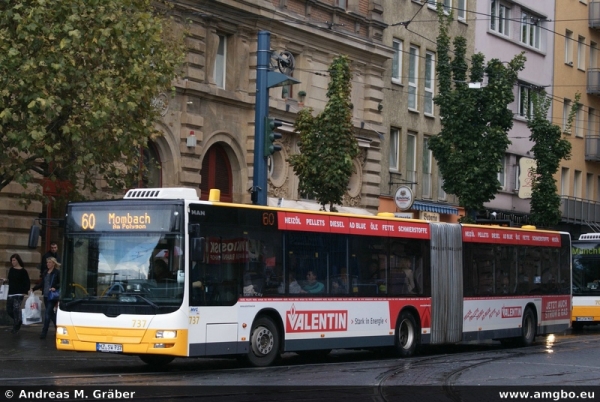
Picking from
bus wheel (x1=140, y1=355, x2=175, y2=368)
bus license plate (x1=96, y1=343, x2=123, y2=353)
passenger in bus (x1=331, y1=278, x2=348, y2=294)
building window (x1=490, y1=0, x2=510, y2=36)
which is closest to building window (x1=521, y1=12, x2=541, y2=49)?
building window (x1=490, y1=0, x2=510, y2=36)

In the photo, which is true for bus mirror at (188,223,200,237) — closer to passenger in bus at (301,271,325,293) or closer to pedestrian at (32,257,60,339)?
passenger in bus at (301,271,325,293)

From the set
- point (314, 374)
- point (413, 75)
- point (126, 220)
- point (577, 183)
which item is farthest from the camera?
point (577, 183)

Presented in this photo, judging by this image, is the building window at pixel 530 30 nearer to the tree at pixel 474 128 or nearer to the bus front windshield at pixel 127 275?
the tree at pixel 474 128

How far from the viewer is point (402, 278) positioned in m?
23.5

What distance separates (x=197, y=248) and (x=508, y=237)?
37.6ft

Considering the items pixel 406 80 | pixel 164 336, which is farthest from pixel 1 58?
pixel 406 80

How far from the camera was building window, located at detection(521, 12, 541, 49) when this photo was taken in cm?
5397

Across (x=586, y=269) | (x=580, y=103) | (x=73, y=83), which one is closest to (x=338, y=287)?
(x=73, y=83)

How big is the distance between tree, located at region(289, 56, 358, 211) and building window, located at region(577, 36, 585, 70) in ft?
98.1

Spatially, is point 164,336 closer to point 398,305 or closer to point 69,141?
point 69,141

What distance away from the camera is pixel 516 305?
2756 centimetres

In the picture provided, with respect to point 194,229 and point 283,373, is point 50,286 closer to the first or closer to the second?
point 194,229

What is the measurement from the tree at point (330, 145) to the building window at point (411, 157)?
1303 cm

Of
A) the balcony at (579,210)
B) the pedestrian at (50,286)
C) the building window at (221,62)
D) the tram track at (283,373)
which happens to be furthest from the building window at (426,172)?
the pedestrian at (50,286)
